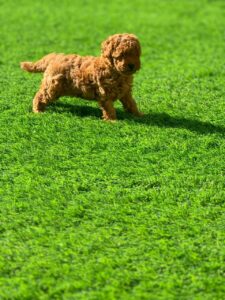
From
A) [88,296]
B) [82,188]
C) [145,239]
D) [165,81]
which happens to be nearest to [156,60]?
[165,81]

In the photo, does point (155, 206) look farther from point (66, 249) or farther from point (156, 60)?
point (156, 60)

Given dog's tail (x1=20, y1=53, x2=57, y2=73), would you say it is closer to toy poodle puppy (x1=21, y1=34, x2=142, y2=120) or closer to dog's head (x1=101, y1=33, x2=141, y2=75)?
toy poodle puppy (x1=21, y1=34, x2=142, y2=120)

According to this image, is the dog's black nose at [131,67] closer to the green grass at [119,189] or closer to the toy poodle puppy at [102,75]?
the toy poodle puppy at [102,75]

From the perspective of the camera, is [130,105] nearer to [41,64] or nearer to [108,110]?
[108,110]

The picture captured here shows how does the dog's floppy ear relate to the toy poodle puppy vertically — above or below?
above

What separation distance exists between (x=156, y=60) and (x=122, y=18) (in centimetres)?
176

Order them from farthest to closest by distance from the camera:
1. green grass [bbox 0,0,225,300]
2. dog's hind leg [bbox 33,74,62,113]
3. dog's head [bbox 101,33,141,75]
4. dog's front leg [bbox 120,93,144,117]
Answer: dog's front leg [bbox 120,93,144,117]
dog's hind leg [bbox 33,74,62,113]
dog's head [bbox 101,33,141,75]
green grass [bbox 0,0,225,300]

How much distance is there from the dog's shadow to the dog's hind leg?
6.1 inches

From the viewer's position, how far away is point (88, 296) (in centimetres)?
302

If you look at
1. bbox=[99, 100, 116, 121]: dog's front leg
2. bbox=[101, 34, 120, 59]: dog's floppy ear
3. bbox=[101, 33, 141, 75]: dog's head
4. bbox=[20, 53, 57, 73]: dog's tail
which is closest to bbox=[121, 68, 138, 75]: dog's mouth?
bbox=[101, 33, 141, 75]: dog's head

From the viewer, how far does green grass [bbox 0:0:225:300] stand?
10.3ft

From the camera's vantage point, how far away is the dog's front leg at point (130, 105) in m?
4.88

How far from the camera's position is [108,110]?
4.79 m

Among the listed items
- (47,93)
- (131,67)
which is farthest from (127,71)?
(47,93)
